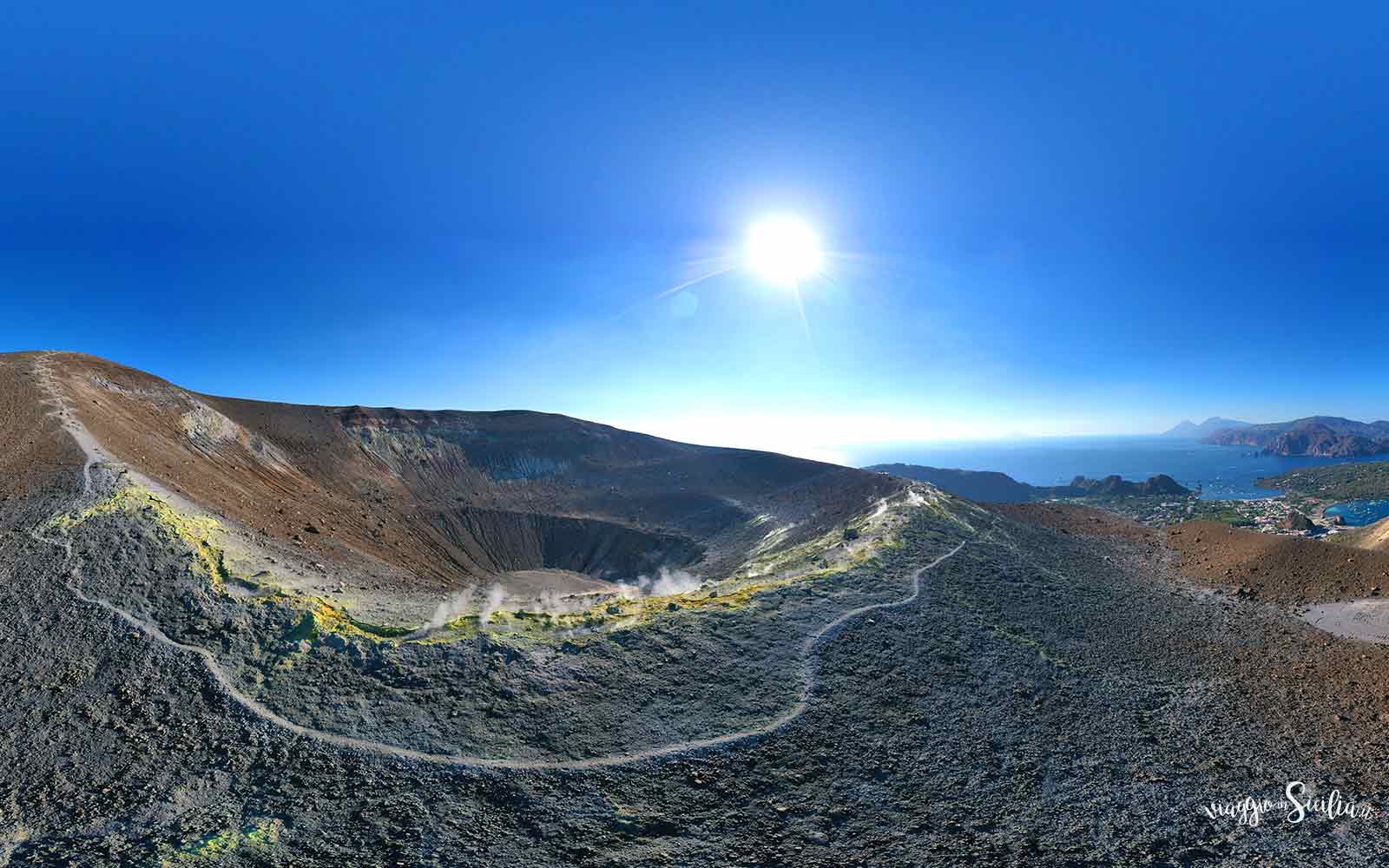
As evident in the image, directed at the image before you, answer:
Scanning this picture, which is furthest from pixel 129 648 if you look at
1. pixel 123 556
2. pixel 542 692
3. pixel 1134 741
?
pixel 1134 741

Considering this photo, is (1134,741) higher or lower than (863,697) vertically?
lower

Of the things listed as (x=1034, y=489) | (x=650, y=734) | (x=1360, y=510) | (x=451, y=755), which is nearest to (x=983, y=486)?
(x=1034, y=489)

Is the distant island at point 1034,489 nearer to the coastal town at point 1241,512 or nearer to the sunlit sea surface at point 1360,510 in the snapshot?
the coastal town at point 1241,512

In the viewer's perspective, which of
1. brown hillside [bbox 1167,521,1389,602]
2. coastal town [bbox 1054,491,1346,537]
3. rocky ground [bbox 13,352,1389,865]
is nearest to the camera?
rocky ground [bbox 13,352,1389,865]

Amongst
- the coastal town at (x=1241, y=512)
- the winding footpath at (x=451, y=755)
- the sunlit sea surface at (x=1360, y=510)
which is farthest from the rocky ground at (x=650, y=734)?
the sunlit sea surface at (x=1360, y=510)

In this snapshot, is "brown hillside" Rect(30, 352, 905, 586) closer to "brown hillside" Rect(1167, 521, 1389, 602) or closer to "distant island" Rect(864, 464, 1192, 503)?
"brown hillside" Rect(1167, 521, 1389, 602)

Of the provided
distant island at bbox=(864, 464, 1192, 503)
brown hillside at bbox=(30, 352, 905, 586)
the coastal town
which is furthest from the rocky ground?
distant island at bbox=(864, 464, 1192, 503)

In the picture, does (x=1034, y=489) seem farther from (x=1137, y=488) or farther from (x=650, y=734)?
(x=650, y=734)

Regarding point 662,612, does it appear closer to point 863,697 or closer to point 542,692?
point 542,692
